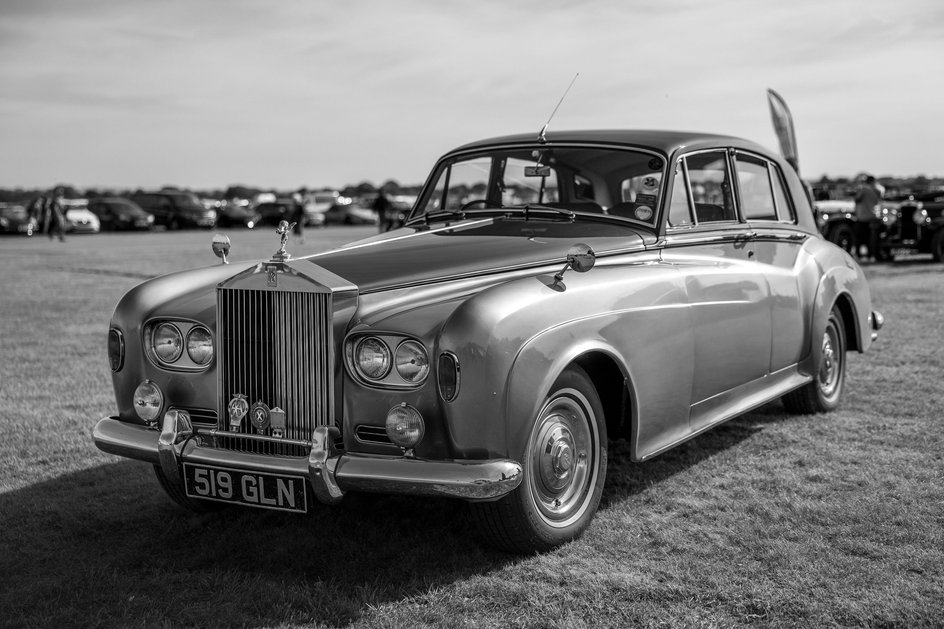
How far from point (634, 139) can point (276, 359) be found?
2.40 metres

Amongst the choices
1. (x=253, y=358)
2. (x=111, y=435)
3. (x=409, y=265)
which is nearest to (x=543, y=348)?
(x=409, y=265)

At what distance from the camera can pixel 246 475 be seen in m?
3.63

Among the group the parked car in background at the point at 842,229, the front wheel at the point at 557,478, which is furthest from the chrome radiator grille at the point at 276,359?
the parked car in background at the point at 842,229

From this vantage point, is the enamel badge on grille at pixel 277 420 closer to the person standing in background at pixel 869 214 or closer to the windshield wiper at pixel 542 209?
the windshield wiper at pixel 542 209

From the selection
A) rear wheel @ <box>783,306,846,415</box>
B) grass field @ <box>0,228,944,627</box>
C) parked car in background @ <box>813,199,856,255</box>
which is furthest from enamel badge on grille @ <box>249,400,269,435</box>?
parked car in background @ <box>813,199,856,255</box>

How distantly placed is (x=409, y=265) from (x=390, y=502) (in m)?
1.24

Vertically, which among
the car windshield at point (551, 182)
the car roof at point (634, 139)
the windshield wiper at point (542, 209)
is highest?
the car roof at point (634, 139)

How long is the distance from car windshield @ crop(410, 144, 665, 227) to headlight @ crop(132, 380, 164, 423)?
1940mm

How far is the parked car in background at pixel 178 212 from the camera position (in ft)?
135

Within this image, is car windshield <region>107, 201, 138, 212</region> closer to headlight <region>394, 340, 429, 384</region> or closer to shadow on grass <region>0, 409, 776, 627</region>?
shadow on grass <region>0, 409, 776, 627</region>

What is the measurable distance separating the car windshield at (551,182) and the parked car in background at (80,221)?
35.5m

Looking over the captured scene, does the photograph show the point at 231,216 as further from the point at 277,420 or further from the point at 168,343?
the point at 277,420

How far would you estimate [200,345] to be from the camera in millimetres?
4020

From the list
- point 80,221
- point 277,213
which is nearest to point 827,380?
point 80,221
